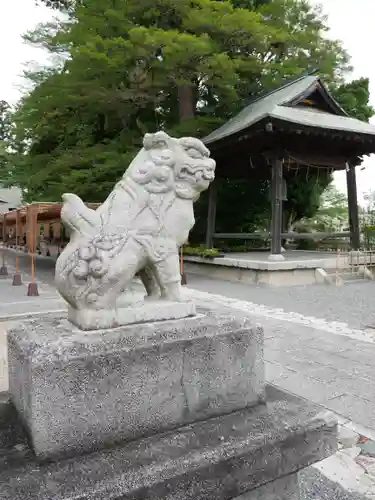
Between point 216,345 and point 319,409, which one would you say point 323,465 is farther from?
point 216,345

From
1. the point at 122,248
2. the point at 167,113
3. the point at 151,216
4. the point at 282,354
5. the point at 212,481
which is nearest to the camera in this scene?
the point at 212,481

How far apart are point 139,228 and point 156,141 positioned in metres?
0.47

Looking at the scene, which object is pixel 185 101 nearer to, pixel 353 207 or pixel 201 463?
pixel 353 207

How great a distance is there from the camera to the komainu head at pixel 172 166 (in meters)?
2.06

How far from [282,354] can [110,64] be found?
9.29 meters

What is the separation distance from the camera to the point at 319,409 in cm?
209

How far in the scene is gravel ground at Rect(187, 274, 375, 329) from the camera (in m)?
6.50

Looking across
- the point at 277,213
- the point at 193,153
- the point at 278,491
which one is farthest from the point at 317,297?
the point at 193,153

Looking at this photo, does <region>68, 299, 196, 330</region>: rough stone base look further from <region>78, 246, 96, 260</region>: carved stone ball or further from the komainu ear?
the komainu ear

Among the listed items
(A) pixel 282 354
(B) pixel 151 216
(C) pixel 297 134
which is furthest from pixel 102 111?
(B) pixel 151 216

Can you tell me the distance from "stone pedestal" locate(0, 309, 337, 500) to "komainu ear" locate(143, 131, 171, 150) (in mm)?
905

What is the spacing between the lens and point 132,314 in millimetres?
1947

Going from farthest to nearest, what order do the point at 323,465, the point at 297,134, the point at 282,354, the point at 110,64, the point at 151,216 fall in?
1. the point at 110,64
2. the point at 297,134
3. the point at 282,354
4. the point at 323,465
5. the point at 151,216

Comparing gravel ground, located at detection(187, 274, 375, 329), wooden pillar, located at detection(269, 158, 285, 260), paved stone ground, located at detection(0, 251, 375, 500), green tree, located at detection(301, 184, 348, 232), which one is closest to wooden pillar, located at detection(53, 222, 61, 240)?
paved stone ground, located at detection(0, 251, 375, 500)
